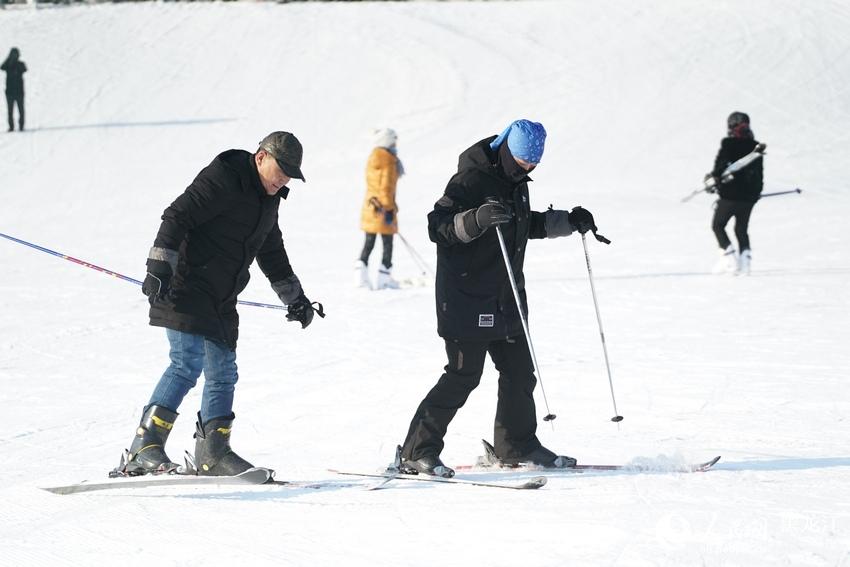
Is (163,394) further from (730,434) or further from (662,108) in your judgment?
(662,108)

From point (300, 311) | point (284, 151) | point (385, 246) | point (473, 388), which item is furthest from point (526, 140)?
point (385, 246)

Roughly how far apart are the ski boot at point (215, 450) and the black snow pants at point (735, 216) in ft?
26.5

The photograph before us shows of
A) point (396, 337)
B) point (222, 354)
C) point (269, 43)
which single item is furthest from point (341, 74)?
point (222, 354)

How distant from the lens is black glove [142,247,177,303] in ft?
15.8

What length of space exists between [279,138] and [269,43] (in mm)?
24379

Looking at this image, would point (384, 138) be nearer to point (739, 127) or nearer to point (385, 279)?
point (385, 279)

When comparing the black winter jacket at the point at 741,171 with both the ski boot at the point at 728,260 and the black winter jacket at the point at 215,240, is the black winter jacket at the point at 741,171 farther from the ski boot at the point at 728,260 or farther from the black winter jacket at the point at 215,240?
the black winter jacket at the point at 215,240

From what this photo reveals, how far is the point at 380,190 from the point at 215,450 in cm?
674

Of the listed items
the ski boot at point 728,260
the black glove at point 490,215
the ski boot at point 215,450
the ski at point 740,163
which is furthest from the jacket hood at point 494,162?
the ski boot at point 728,260

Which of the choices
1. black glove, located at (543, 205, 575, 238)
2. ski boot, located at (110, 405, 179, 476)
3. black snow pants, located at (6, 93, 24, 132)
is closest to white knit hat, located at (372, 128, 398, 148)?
black glove, located at (543, 205, 575, 238)

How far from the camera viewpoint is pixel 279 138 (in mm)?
4953

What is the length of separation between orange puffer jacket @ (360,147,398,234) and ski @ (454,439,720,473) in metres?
6.06

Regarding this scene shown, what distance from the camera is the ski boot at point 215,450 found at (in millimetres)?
5180

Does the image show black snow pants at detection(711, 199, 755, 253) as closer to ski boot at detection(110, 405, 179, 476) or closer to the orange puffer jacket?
the orange puffer jacket
